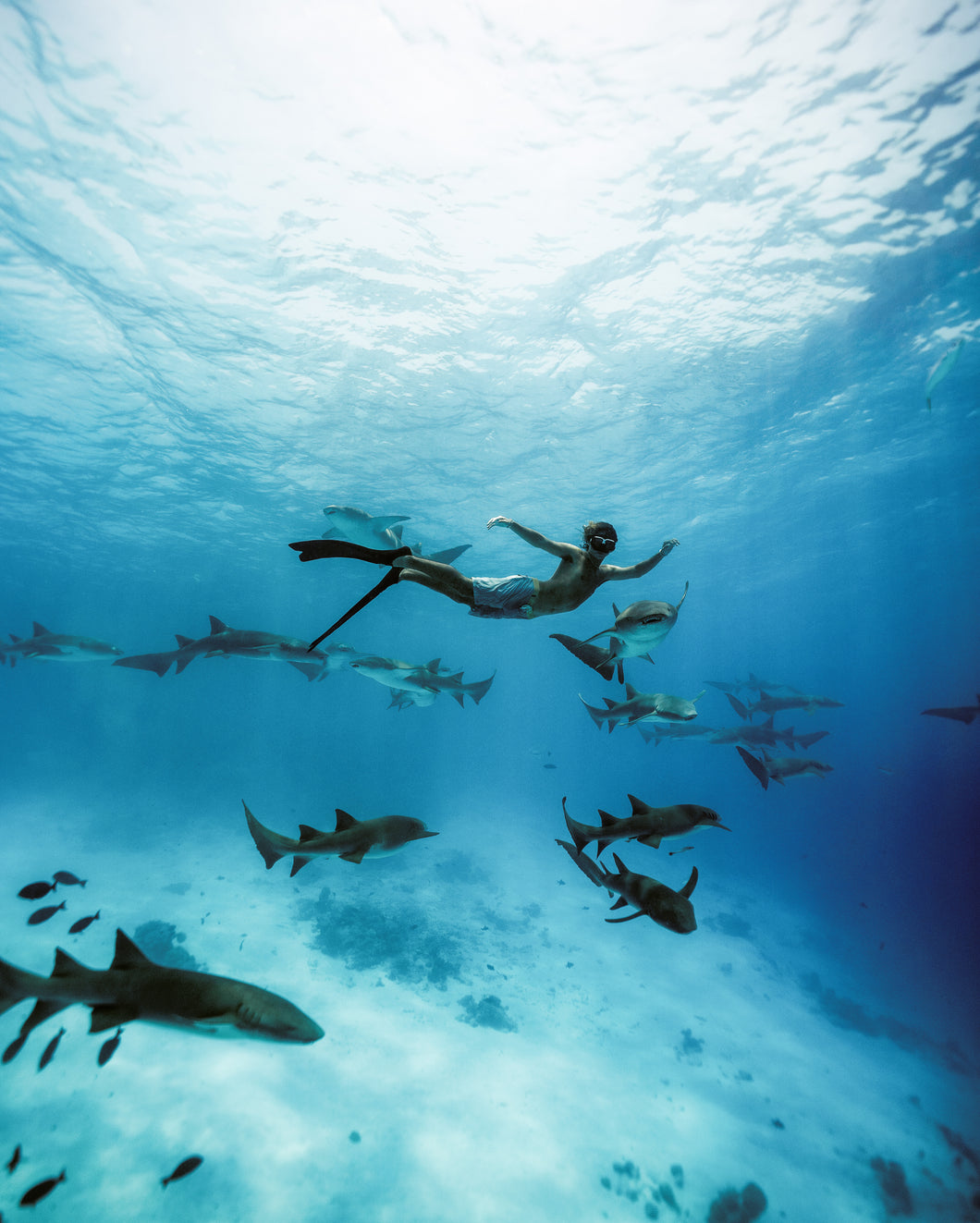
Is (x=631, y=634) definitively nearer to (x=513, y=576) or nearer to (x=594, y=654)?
(x=594, y=654)

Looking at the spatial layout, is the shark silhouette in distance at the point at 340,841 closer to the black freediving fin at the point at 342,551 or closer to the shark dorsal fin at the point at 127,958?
the shark dorsal fin at the point at 127,958

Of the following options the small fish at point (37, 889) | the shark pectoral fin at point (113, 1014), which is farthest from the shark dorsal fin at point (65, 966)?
the small fish at point (37, 889)

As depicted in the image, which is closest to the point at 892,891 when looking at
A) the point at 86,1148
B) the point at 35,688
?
the point at 86,1148

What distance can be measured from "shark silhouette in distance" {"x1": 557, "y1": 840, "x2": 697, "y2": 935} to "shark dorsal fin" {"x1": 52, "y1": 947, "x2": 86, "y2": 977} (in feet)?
13.0

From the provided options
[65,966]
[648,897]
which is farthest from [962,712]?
[65,966]

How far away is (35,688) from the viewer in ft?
424

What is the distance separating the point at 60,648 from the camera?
34.7 feet

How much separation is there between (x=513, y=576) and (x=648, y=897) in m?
3.29

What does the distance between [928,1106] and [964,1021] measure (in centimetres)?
810

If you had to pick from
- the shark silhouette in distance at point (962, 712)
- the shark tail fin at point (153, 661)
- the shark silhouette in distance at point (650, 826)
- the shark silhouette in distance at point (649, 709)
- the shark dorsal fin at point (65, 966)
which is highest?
the shark silhouette in distance at point (962, 712)

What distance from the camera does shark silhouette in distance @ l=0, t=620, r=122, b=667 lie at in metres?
10.4

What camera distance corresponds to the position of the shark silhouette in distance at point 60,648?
10430 millimetres

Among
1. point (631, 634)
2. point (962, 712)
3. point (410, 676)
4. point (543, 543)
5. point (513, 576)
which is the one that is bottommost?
point (410, 676)

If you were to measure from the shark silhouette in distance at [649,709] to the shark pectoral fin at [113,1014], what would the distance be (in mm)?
5687
